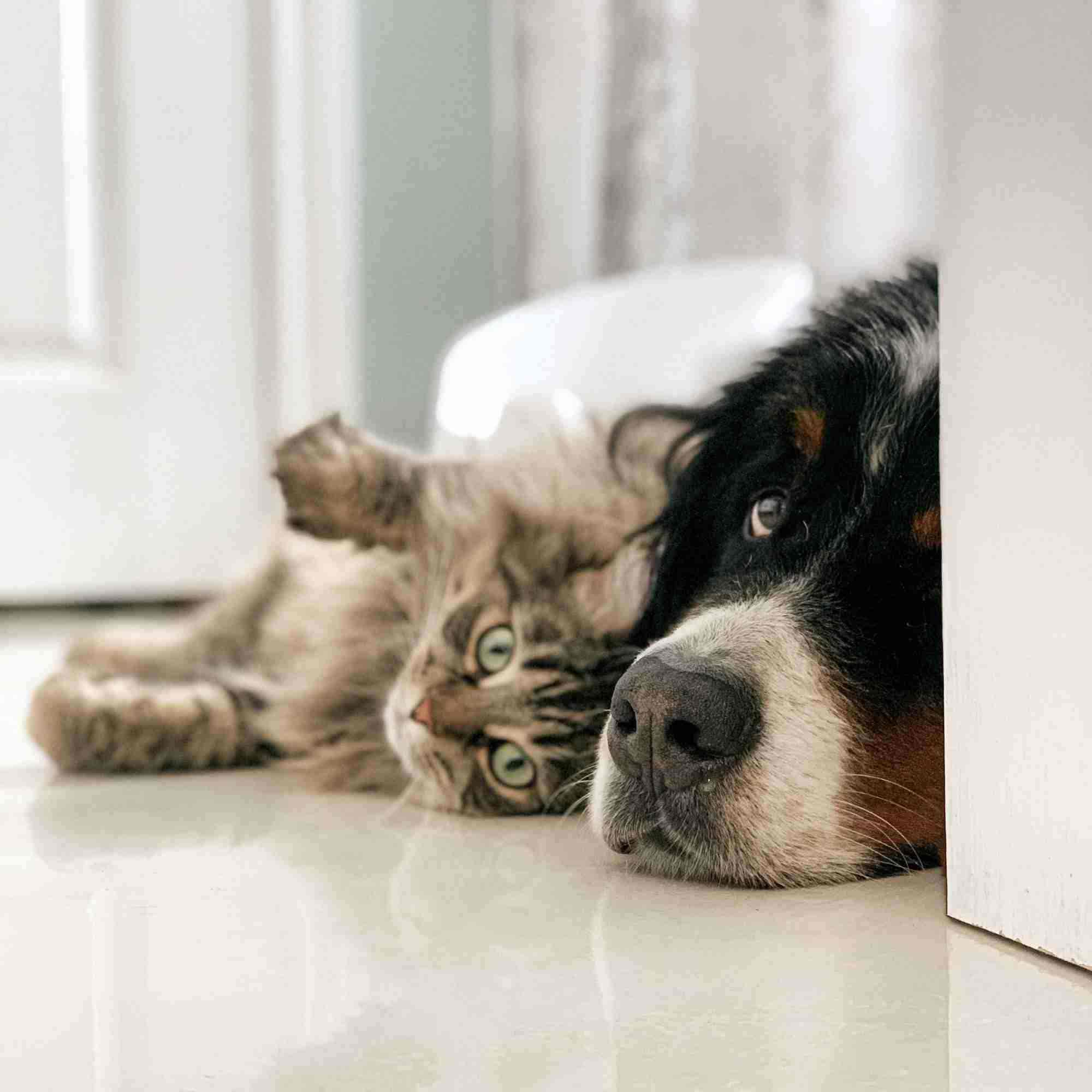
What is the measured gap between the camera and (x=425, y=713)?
126 cm

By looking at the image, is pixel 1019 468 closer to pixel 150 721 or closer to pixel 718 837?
pixel 718 837

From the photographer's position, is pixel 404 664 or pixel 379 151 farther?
pixel 379 151

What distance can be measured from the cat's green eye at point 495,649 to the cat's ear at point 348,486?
21 cm

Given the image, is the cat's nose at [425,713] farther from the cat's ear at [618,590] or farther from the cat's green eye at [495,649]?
the cat's ear at [618,590]

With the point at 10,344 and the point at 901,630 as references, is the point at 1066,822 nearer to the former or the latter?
the point at 901,630

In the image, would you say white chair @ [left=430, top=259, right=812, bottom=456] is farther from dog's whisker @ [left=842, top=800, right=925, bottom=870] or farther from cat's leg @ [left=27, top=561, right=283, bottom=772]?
dog's whisker @ [left=842, top=800, right=925, bottom=870]

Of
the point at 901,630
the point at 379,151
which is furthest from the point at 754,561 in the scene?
the point at 379,151

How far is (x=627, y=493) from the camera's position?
1.48 m

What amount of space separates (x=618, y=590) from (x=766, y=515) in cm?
25

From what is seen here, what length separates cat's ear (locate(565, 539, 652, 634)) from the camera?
131 cm

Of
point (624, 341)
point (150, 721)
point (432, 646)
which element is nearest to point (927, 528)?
point (432, 646)

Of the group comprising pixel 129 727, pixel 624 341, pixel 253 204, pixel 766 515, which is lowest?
pixel 129 727

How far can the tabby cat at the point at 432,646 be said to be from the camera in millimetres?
1263

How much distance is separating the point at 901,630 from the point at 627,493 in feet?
1.77
